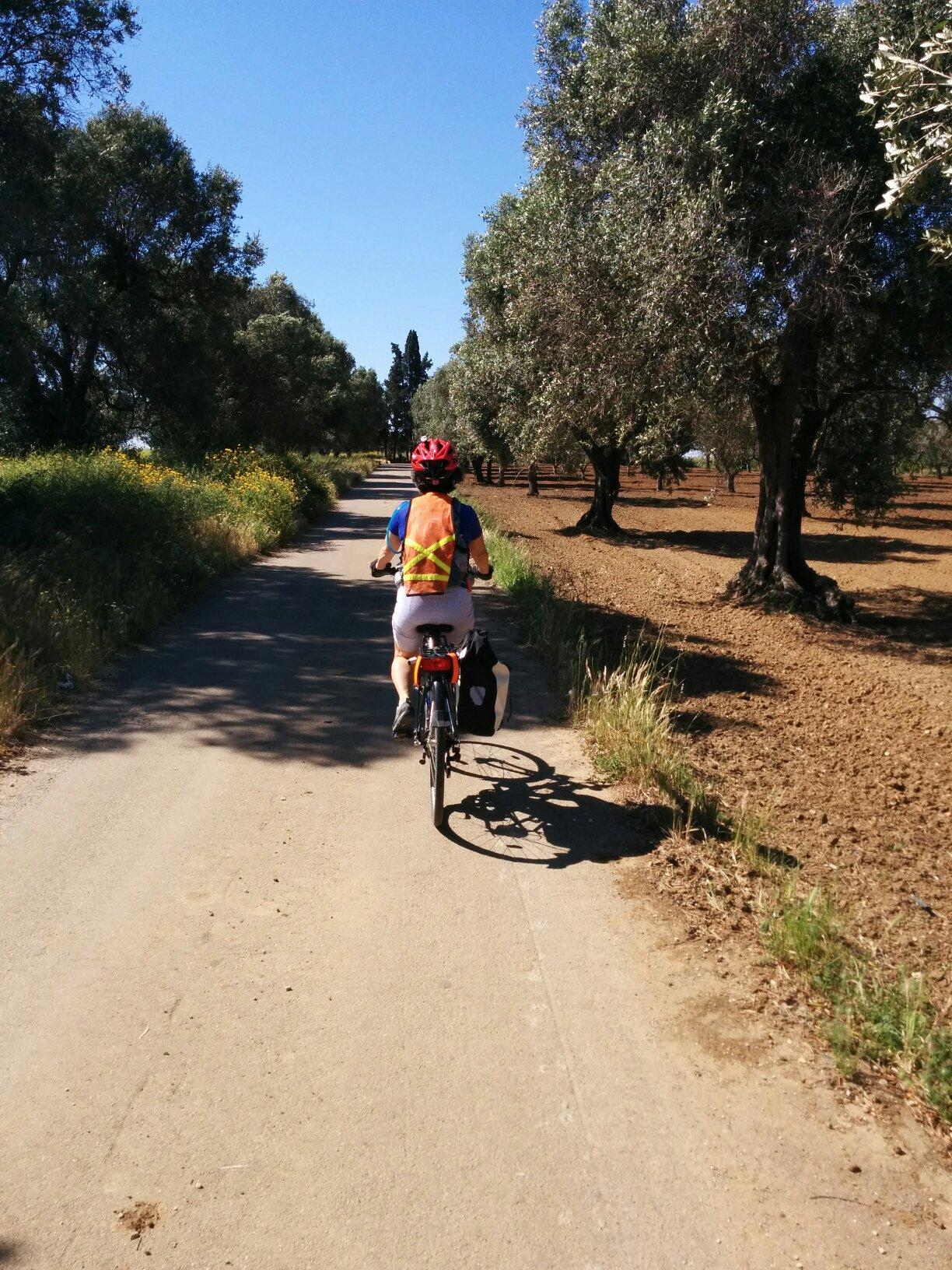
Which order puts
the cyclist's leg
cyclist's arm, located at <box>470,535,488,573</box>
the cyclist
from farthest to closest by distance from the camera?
1. the cyclist's leg
2. cyclist's arm, located at <box>470,535,488,573</box>
3. the cyclist

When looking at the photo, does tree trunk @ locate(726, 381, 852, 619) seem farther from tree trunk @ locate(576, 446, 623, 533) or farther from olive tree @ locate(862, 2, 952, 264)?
tree trunk @ locate(576, 446, 623, 533)

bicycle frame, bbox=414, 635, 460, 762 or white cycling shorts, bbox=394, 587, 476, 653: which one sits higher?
white cycling shorts, bbox=394, 587, 476, 653

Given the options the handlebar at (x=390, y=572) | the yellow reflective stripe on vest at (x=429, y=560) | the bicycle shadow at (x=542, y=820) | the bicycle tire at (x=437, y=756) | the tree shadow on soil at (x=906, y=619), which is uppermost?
the yellow reflective stripe on vest at (x=429, y=560)

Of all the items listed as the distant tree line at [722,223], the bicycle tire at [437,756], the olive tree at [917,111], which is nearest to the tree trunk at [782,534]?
the distant tree line at [722,223]

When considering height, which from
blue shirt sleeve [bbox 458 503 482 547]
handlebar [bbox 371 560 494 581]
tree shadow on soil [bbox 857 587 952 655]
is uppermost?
blue shirt sleeve [bbox 458 503 482 547]

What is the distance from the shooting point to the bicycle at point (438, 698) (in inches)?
197

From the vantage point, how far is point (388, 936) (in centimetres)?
394

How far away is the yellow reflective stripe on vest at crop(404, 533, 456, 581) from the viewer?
16.7 ft

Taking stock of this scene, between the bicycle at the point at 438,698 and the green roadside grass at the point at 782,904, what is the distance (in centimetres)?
122

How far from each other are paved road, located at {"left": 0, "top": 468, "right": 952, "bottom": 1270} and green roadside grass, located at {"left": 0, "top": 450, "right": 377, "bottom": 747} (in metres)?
1.98

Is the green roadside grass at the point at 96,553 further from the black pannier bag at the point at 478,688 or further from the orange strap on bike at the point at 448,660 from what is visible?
the black pannier bag at the point at 478,688

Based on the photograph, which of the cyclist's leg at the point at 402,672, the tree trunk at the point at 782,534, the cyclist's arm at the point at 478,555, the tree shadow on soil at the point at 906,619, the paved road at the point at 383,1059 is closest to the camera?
the paved road at the point at 383,1059

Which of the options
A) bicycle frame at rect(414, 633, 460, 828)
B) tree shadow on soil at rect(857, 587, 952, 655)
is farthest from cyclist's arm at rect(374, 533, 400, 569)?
tree shadow on soil at rect(857, 587, 952, 655)

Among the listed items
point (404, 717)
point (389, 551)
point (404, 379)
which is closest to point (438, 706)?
point (404, 717)
